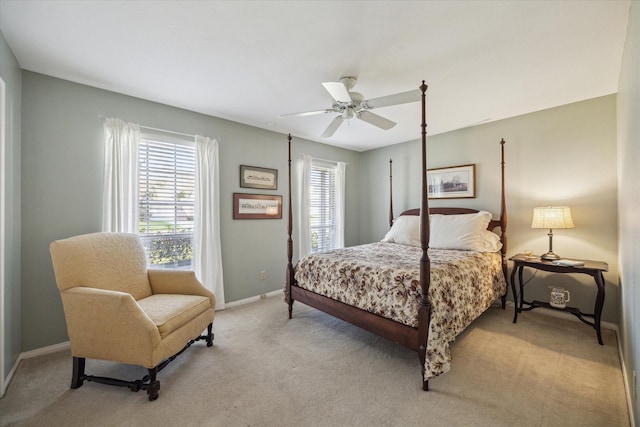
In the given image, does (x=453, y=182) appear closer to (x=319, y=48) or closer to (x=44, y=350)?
(x=319, y=48)

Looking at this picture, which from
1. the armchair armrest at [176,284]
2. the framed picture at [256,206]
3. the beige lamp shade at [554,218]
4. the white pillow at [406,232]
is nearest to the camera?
the armchair armrest at [176,284]

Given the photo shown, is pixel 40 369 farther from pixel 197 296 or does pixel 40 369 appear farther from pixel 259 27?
pixel 259 27

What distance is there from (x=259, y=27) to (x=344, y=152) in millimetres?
3475

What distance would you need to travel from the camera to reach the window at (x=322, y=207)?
4.69 metres

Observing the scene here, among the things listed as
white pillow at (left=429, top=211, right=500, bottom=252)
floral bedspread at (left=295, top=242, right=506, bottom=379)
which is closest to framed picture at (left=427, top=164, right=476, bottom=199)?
white pillow at (left=429, top=211, right=500, bottom=252)

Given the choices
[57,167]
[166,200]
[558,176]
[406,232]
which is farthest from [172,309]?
[558,176]

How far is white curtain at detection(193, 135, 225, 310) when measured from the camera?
10.8 ft

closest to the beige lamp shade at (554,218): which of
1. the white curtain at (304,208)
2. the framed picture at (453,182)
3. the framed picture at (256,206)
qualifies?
the framed picture at (453,182)

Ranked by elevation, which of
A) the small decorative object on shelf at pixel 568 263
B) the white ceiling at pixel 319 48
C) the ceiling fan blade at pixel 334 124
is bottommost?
the small decorative object on shelf at pixel 568 263

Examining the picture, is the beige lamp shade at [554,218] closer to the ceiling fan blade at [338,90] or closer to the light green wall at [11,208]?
the ceiling fan blade at [338,90]

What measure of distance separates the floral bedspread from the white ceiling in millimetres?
1742

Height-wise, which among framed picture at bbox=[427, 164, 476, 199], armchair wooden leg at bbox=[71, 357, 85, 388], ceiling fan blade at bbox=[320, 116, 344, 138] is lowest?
armchair wooden leg at bbox=[71, 357, 85, 388]

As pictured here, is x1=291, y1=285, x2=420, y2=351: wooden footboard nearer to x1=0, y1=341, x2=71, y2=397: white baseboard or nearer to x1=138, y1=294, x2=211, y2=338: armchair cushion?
x1=138, y1=294, x2=211, y2=338: armchair cushion

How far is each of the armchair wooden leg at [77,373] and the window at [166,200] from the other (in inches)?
47.8
